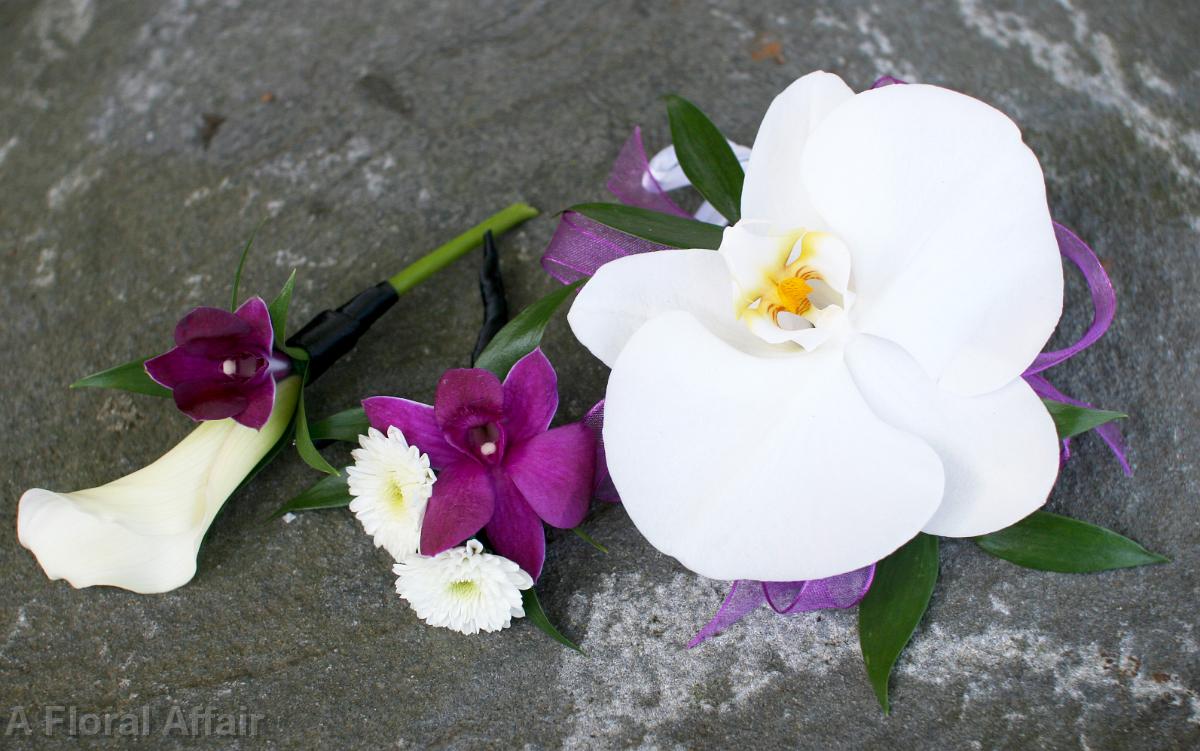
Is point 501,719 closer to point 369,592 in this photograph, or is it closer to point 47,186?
point 369,592

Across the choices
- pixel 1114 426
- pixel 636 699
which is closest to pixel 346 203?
pixel 636 699

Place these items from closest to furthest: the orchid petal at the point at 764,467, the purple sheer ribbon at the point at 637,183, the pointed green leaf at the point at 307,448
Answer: the orchid petal at the point at 764,467, the pointed green leaf at the point at 307,448, the purple sheer ribbon at the point at 637,183

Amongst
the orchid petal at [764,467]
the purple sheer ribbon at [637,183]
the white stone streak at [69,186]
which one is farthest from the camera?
the white stone streak at [69,186]

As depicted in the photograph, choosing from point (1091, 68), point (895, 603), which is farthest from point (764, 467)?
point (1091, 68)

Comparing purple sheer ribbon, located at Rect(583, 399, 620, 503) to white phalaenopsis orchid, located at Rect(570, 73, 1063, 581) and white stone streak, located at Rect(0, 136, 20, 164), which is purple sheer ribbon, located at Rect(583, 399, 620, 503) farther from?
white stone streak, located at Rect(0, 136, 20, 164)

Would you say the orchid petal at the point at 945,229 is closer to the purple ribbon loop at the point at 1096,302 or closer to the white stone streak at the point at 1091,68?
the purple ribbon loop at the point at 1096,302

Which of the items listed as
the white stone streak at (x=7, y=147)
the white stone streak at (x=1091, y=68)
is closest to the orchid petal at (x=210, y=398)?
the white stone streak at (x=7, y=147)

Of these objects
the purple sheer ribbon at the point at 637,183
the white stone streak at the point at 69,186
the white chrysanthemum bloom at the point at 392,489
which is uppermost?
the purple sheer ribbon at the point at 637,183
